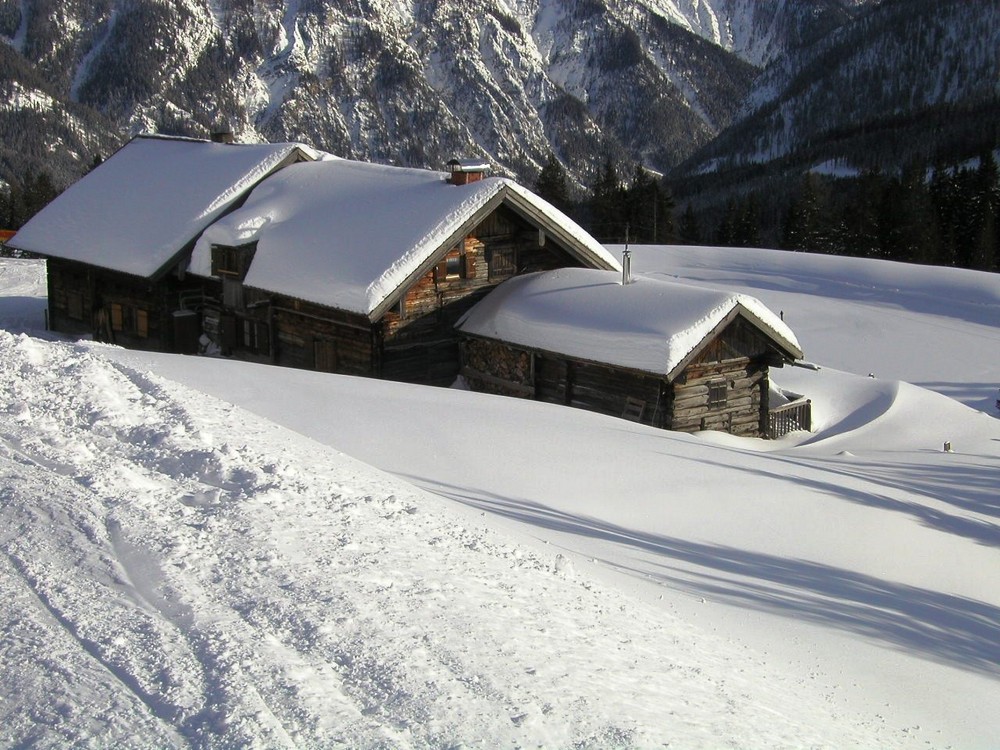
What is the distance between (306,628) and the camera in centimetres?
693

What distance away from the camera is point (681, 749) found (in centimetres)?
614

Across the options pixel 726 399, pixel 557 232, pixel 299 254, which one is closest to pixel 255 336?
pixel 299 254

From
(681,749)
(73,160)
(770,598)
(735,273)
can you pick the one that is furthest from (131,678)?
(73,160)

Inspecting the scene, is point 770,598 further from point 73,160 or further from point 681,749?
point 73,160

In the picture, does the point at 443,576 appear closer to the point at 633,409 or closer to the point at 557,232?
the point at 633,409

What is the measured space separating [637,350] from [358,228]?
731 cm

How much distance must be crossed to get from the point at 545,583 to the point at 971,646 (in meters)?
4.14

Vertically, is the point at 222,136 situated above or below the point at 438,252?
above

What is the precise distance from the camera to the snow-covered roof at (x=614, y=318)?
19.4m

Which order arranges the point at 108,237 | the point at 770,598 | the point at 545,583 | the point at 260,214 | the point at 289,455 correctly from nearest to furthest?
the point at 545,583, the point at 770,598, the point at 289,455, the point at 260,214, the point at 108,237

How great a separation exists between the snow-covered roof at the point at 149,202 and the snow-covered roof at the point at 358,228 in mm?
778

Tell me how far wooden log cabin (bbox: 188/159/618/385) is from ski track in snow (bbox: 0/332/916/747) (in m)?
12.0

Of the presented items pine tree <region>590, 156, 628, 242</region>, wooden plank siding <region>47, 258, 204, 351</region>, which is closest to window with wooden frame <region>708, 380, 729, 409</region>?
wooden plank siding <region>47, 258, 204, 351</region>

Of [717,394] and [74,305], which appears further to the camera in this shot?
[74,305]
